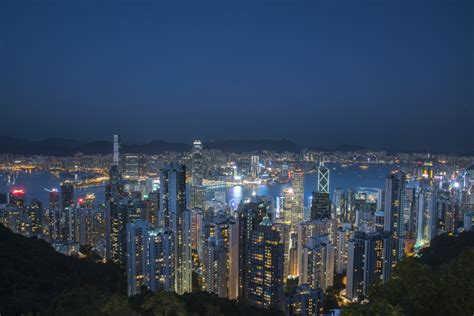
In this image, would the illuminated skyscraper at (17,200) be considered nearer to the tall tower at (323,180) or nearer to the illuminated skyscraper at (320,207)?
the illuminated skyscraper at (320,207)

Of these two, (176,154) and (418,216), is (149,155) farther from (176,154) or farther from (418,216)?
(418,216)

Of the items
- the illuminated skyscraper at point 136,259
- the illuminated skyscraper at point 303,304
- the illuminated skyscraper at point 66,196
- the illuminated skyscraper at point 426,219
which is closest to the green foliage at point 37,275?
the illuminated skyscraper at point 136,259

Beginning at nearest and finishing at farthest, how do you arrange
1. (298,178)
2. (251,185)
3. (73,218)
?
1. (73,218)
2. (298,178)
3. (251,185)

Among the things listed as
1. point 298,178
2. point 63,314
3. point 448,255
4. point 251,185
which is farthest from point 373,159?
point 63,314

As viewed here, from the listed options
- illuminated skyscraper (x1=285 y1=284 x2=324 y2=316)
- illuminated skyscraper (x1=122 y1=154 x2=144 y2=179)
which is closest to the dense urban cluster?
illuminated skyscraper (x1=285 y1=284 x2=324 y2=316)

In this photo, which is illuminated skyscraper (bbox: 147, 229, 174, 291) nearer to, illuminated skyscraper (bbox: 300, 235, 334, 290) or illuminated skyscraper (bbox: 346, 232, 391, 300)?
illuminated skyscraper (bbox: 300, 235, 334, 290)
